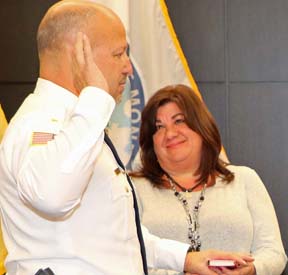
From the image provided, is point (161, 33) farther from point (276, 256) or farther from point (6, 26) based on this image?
point (276, 256)

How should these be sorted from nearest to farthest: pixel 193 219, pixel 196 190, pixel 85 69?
pixel 85 69 → pixel 193 219 → pixel 196 190

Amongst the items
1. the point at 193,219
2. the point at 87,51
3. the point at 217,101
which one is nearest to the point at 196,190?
the point at 193,219

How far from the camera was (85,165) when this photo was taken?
54.6 inches

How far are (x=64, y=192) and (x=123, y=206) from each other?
0.27m

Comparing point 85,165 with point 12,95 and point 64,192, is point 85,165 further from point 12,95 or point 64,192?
point 12,95

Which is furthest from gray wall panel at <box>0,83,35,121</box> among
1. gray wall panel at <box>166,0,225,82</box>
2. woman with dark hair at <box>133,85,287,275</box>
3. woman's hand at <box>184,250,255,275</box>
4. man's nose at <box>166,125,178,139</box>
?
woman's hand at <box>184,250,255,275</box>

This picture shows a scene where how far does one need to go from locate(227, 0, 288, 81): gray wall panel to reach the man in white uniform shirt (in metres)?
2.16

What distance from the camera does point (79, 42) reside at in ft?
4.99

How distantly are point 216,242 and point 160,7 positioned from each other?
1.42m

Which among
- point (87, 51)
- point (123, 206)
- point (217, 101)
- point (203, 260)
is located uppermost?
point (87, 51)

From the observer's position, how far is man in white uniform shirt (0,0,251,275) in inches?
56.0

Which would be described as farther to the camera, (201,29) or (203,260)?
(201,29)

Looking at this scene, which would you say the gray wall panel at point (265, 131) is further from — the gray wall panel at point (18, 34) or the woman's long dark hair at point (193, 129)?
the gray wall panel at point (18, 34)

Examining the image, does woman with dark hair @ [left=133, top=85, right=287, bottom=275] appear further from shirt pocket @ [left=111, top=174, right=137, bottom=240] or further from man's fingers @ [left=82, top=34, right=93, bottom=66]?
man's fingers @ [left=82, top=34, right=93, bottom=66]
